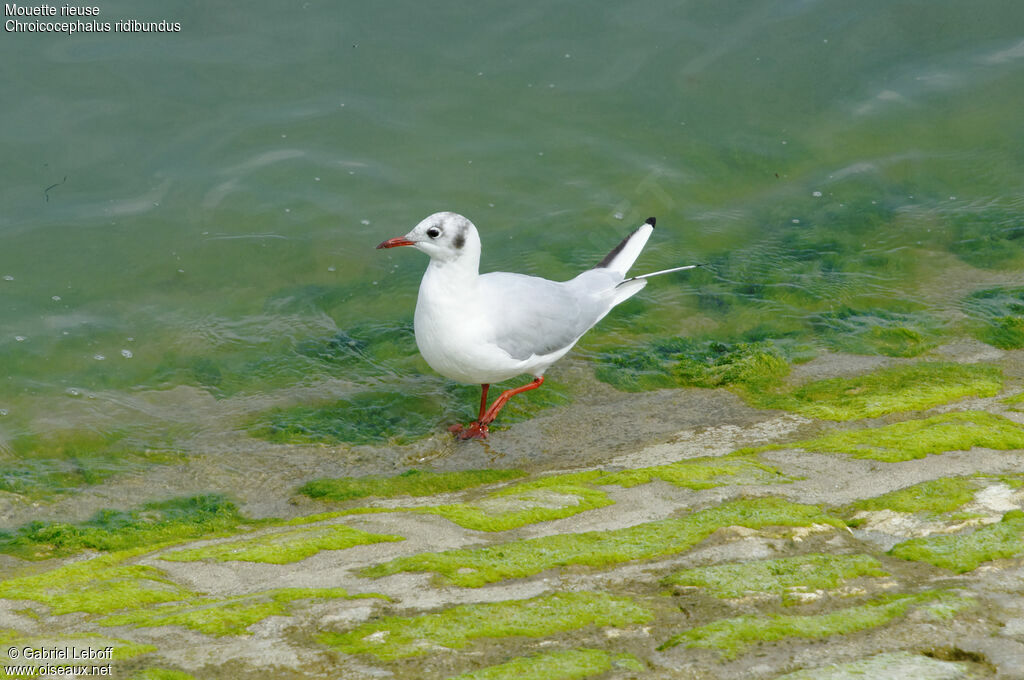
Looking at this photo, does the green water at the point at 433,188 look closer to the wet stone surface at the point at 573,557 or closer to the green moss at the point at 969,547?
the wet stone surface at the point at 573,557

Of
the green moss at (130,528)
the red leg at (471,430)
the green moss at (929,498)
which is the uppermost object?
the green moss at (929,498)

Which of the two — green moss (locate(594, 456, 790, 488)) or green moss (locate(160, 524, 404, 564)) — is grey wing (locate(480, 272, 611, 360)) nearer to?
green moss (locate(594, 456, 790, 488))

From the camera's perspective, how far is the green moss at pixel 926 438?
552 centimetres

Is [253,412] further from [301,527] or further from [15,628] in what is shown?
[15,628]

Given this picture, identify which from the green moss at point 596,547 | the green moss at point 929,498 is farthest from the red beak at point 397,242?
the green moss at point 929,498

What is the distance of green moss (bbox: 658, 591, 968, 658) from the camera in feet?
11.8

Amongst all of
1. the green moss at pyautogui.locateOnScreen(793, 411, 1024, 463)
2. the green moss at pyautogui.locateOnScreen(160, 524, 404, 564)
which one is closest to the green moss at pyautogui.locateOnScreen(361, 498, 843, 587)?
the green moss at pyautogui.locateOnScreen(160, 524, 404, 564)

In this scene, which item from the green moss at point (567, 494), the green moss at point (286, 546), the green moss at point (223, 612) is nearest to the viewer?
the green moss at point (223, 612)

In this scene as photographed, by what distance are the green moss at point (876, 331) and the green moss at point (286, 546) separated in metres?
4.72

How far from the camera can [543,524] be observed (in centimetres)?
493

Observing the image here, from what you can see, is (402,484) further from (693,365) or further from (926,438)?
(926,438)

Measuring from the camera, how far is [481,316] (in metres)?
6.78

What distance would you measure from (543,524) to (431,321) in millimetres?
2190

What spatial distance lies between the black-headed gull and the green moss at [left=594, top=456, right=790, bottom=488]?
153 centimetres
